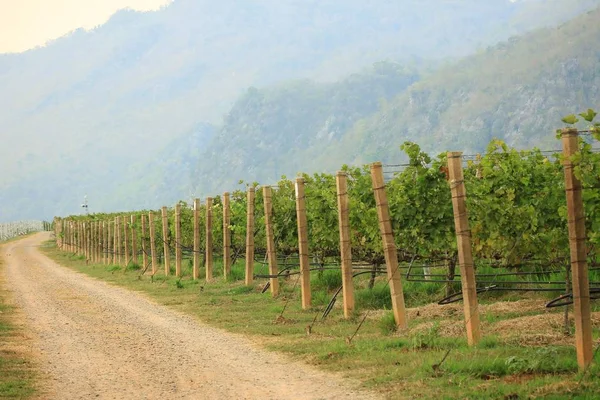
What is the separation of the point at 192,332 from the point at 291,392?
4.71m

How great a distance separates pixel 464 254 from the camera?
9766mm

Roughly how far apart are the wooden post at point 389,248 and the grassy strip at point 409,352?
250 millimetres

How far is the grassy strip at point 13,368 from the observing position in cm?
837

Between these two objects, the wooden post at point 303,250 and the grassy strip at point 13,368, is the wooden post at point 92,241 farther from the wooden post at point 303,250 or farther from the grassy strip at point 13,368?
the wooden post at point 303,250

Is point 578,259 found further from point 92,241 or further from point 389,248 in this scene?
point 92,241

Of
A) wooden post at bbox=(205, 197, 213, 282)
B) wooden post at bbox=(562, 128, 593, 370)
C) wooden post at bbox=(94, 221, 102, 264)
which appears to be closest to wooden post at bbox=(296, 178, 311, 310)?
wooden post at bbox=(205, 197, 213, 282)

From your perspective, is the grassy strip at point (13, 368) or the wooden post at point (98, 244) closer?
the grassy strip at point (13, 368)

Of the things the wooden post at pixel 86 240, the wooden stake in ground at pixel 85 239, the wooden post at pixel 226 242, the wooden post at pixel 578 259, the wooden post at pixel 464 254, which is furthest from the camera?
the wooden stake in ground at pixel 85 239

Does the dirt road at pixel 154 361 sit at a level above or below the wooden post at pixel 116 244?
below

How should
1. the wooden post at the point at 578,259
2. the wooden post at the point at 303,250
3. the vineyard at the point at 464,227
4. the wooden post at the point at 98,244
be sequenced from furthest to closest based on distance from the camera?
the wooden post at the point at 98,244 → the wooden post at the point at 303,250 → the vineyard at the point at 464,227 → the wooden post at the point at 578,259

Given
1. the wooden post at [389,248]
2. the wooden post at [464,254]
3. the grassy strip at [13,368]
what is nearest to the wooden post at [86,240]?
the grassy strip at [13,368]

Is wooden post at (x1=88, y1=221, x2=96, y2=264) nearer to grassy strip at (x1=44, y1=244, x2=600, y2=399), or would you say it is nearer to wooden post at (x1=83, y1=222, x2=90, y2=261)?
wooden post at (x1=83, y1=222, x2=90, y2=261)

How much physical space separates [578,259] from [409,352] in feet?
7.65

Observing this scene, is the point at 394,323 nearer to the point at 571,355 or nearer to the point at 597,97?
the point at 571,355
